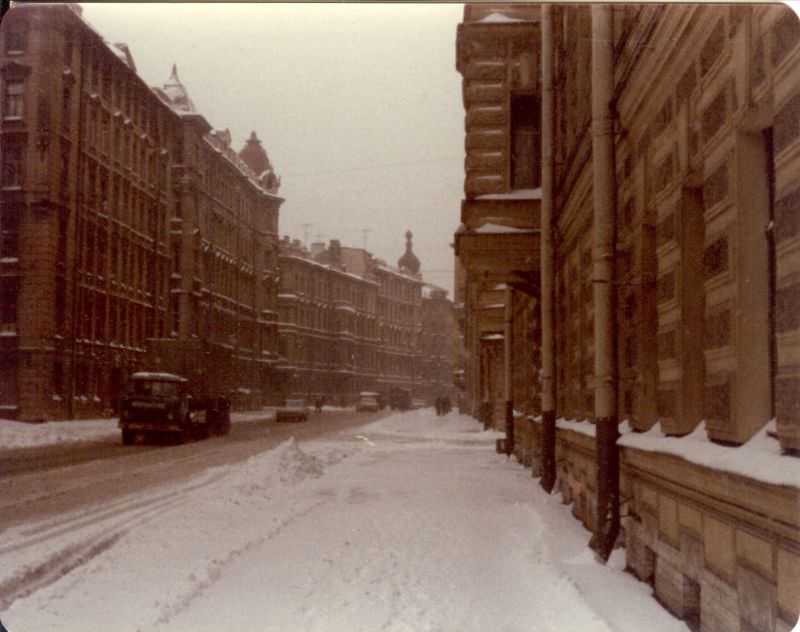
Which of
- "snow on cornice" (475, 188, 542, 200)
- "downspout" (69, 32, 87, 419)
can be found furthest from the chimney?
"snow on cornice" (475, 188, 542, 200)

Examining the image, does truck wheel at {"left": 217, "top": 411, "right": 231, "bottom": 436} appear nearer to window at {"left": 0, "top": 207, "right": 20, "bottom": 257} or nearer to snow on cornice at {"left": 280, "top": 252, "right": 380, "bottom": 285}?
snow on cornice at {"left": 280, "top": 252, "right": 380, "bottom": 285}

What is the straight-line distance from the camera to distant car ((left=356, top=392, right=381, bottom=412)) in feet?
37.0

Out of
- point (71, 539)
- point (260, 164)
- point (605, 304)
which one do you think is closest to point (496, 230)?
point (605, 304)

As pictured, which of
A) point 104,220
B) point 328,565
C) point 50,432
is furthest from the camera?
point 50,432

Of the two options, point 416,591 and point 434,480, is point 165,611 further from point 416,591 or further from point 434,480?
point 434,480

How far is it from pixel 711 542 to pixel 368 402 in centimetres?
747

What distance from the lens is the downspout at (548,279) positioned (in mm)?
12789

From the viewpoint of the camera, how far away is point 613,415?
7949 mm

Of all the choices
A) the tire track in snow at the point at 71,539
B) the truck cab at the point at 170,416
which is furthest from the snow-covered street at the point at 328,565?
the truck cab at the point at 170,416

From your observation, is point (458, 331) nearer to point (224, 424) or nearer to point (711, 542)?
point (711, 542)

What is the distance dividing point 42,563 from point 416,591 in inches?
139

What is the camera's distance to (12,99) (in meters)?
6.59

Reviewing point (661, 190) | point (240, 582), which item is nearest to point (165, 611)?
point (240, 582)

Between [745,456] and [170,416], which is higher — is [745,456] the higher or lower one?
the higher one
